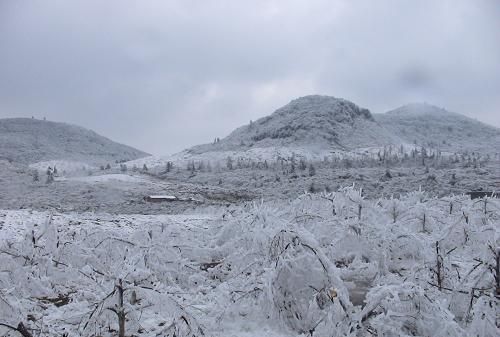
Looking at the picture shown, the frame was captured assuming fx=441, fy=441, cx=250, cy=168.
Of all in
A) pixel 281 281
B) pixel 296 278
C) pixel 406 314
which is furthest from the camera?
pixel 281 281

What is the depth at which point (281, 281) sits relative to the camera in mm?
8164

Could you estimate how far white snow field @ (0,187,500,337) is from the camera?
17.5 feet

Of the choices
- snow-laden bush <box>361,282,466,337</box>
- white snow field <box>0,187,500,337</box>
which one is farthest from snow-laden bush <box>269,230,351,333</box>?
snow-laden bush <box>361,282,466,337</box>

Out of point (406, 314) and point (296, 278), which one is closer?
point (406, 314)

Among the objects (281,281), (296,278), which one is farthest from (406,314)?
(281,281)

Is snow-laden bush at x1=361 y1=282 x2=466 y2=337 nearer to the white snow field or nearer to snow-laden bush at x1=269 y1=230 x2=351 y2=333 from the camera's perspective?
the white snow field

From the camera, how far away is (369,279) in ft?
36.9

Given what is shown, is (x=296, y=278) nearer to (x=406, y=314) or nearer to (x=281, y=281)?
(x=281, y=281)

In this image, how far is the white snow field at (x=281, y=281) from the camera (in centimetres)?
534

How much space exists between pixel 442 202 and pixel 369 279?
1166cm

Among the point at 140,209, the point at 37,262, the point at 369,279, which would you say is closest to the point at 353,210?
the point at 369,279

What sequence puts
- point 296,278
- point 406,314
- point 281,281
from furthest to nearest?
point 281,281
point 296,278
point 406,314

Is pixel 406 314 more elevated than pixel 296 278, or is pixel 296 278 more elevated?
pixel 406 314

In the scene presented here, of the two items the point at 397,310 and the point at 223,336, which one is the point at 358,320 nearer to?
the point at 397,310
